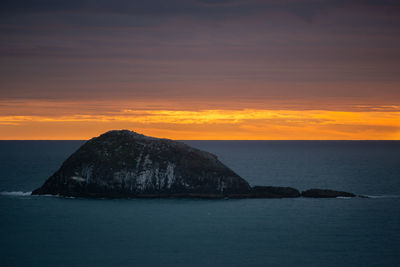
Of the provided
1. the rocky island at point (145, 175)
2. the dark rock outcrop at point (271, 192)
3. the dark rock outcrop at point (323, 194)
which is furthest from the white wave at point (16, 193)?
the dark rock outcrop at point (323, 194)

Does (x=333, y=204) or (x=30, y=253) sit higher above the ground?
(x=333, y=204)

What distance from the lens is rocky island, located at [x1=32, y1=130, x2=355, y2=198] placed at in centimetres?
6000

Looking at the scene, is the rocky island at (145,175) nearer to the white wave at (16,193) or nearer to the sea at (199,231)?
the sea at (199,231)

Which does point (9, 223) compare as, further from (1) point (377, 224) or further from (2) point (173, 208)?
(1) point (377, 224)

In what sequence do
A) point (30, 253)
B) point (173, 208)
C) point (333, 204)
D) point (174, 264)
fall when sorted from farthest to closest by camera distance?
point (333, 204) → point (173, 208) → point (30, 253) → point (174, 264)

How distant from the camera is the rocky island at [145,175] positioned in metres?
60.0

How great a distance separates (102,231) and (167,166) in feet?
57.1

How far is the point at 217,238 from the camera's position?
41.1 metres

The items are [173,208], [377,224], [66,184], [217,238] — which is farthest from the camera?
[66,184]

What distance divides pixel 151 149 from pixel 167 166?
317 cm

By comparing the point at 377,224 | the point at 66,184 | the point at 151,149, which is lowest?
the point at 377,224

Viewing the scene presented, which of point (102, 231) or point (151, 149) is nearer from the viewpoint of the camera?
point (102, 231)

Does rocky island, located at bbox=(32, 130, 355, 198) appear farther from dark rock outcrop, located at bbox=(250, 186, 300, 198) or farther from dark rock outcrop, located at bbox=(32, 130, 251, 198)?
dark rock outcrop, located at bbox=(250, 186, 300, 198)

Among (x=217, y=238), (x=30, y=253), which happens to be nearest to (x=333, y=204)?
(x=217, y=238)
